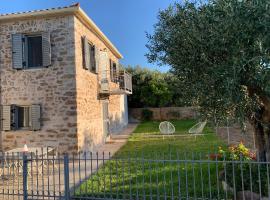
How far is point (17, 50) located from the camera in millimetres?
11625

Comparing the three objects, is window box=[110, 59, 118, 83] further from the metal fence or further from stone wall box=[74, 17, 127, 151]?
the metal fence

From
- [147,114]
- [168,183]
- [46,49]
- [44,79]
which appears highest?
[46,49]

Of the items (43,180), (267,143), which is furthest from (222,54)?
(43,180)

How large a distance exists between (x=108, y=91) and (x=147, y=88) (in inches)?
513

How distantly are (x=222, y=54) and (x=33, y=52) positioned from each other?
29.1 ft

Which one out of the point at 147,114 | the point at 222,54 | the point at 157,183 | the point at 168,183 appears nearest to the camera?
Result: the point at 222,54

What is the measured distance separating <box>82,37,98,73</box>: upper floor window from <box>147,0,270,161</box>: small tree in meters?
6.37

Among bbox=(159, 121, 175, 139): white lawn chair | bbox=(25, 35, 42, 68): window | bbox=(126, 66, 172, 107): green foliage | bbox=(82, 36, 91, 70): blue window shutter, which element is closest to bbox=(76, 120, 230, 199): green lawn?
bbox=(82, 36, 91, 70): blue window shutter

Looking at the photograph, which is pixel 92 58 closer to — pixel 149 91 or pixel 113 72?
pixel 113 72

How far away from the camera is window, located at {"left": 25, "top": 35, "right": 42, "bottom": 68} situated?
1182 centimetres

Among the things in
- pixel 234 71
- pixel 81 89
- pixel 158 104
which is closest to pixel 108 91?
pixel 81 89

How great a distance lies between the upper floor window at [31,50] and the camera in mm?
11430

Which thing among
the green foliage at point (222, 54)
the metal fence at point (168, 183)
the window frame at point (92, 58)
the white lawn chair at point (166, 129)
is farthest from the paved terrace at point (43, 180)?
the white lawn chair at point (166, 129)

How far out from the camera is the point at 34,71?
11664mm
